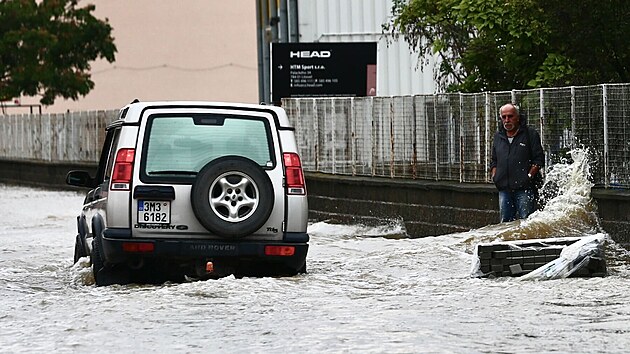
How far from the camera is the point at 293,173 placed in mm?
14219

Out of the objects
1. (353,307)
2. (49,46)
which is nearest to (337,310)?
(353,307)

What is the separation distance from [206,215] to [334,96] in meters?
14.9

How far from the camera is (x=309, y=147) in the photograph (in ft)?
88.1

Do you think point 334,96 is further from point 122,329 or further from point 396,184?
point 122,329

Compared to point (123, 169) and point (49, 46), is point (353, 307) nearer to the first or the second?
point (123, 169)

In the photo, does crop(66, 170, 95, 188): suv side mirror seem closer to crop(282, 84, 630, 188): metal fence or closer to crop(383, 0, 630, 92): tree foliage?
crop(282, 84, 630, 188): metal fence

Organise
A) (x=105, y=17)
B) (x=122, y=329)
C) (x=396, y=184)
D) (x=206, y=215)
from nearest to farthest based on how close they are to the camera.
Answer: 1. (x=122, y=329)
2. (x=206, y=215)
3. (x=396, y=184)
4. (x=105, y=17)

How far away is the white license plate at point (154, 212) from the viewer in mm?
13859

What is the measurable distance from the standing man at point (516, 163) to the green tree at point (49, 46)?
135 ft

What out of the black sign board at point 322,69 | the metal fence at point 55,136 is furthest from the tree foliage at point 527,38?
the metal fence at point 55,136

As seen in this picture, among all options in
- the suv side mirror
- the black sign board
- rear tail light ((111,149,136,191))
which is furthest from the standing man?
the black sign board

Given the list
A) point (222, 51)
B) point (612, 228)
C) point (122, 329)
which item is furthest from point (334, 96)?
Answer: point (222, 51)

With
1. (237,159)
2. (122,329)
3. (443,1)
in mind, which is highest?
(443,1)

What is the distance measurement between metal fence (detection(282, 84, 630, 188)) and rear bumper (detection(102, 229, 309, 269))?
5.47 m
